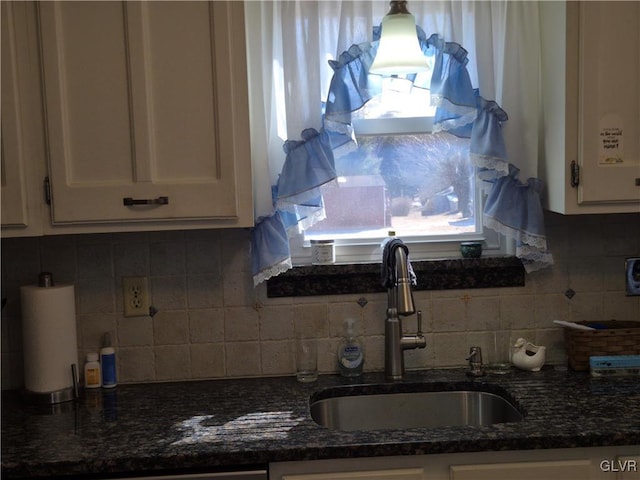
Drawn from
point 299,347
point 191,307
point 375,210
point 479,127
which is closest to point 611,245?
point 479,127

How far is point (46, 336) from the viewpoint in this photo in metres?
2.01

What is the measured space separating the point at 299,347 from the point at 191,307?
363 mm

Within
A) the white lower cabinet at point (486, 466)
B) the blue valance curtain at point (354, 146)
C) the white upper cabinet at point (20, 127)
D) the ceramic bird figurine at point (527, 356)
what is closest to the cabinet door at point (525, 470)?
the white lower cabinet at point (486, 466)

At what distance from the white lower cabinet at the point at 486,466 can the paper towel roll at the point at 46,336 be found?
0.77 meters

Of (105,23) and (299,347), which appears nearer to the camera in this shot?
(105,23)

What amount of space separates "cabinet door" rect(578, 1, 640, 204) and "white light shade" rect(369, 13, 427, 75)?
446 mm

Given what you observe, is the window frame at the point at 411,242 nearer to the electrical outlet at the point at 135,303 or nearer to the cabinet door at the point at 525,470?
the electrical outlet at the point at 135,303

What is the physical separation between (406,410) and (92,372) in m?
0.96

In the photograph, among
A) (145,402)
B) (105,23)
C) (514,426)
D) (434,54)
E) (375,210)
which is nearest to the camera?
(514,426)

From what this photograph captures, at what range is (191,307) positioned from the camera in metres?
Answer: 2.20

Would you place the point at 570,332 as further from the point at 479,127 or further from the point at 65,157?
the point at 65,157

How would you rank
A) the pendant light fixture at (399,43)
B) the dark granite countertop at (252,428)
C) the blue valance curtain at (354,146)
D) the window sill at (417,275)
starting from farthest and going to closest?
the window sill at (417,275) → the blue valance curtain at (354,146) → the pendant light fixture at (399,43) → the dark granite countertop at (252,428)

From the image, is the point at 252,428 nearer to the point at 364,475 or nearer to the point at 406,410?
the point at 364,475

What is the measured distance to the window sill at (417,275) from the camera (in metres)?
2.18
